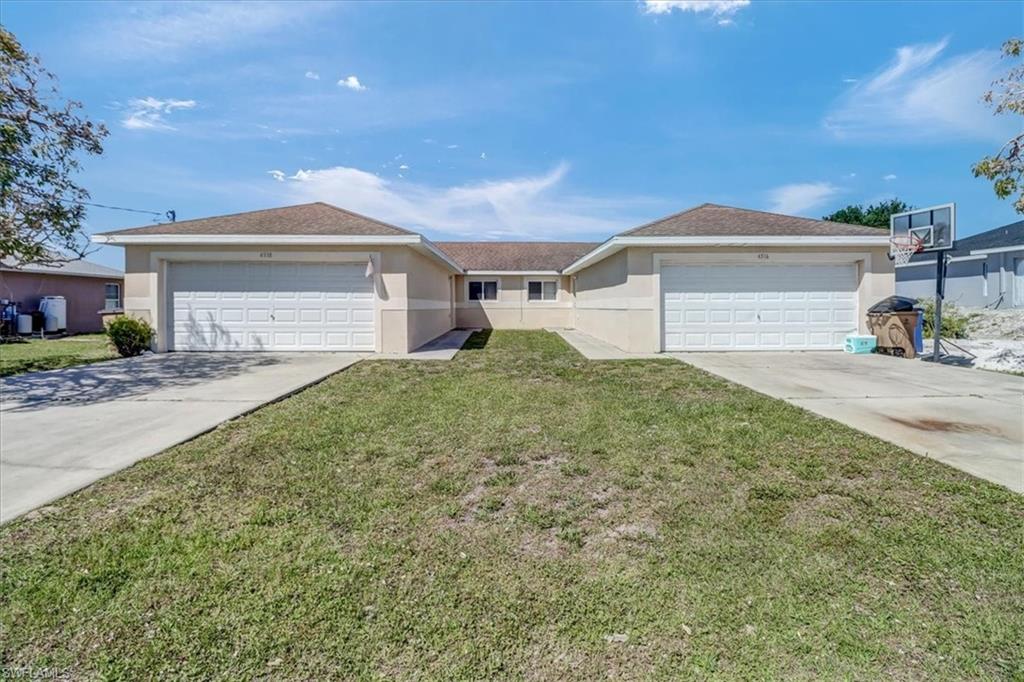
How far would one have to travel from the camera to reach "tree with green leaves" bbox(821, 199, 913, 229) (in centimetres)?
4162

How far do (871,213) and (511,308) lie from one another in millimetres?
36446

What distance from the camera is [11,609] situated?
2510mm

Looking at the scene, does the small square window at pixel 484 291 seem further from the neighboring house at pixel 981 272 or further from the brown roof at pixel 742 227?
the neighboring house at pixel 981 272

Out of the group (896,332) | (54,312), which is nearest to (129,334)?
(54,312)

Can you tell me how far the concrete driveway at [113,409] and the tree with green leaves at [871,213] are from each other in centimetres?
4683

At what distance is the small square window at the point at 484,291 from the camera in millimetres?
25078

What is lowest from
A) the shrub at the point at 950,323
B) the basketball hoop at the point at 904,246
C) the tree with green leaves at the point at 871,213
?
the shrub at the point at 950,323

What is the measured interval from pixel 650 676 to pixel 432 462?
9.24 feet

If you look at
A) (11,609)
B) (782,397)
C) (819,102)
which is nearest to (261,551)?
(11,609)

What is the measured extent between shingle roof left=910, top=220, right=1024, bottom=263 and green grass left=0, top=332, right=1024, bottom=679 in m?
21.4

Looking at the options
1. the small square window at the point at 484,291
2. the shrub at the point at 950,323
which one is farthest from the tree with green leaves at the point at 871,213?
the small square window at the point at 484,291

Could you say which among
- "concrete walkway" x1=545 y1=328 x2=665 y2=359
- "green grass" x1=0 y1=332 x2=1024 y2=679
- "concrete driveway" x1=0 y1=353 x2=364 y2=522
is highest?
"concrete walkway" x1=545 y1=328 x2=665 y2=359

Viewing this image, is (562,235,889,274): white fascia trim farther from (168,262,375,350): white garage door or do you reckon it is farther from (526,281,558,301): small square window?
(526,281,558,301): small square window

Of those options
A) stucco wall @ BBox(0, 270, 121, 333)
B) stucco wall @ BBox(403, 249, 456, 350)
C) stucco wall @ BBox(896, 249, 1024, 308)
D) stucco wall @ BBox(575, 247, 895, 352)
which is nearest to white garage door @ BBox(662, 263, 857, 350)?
stucco wall @ BBox(575, 247, 895, 352)
